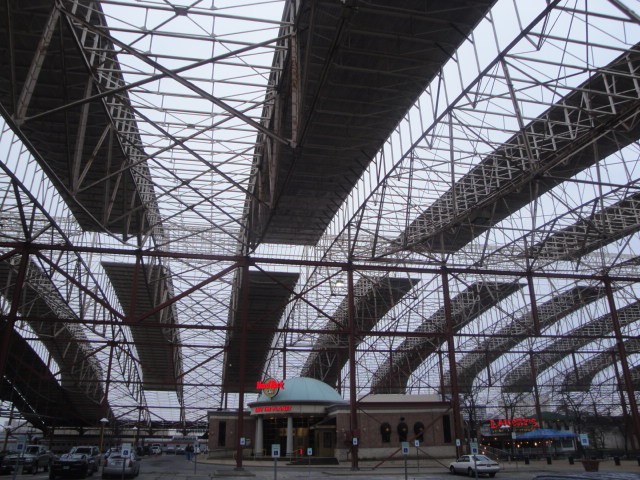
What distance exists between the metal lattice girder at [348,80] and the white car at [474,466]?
1752 centimetres

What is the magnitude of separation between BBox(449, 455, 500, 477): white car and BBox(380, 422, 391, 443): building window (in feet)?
35.1

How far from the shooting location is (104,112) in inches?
960

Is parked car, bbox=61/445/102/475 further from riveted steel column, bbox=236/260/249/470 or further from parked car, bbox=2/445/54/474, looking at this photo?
riveted steel column, bbox=236/260/249/470

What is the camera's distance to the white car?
A: 30.4m

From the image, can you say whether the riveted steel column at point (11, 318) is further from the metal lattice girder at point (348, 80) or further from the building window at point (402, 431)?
the building window at point (402, 431)

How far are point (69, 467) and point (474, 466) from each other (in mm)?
22268

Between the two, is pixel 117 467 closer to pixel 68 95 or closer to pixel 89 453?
pixel 89 453

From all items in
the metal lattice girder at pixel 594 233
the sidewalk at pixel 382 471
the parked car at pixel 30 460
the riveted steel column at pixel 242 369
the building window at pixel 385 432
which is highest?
the metal lattice girder at pixel 594 233

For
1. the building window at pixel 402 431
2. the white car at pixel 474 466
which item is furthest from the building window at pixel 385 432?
the white car at pixel 474 466

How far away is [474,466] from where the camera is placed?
1205 inches

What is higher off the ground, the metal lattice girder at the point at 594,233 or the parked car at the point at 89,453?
the metal lattice girder at the point at 594,233

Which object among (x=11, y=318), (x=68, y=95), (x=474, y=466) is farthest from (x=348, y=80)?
(x=474, y=466)

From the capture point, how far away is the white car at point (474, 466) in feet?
99.7

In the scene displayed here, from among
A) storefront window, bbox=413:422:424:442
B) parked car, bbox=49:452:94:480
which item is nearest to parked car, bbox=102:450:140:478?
parked car, bbox=49:452:94:480
